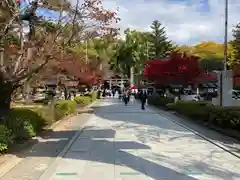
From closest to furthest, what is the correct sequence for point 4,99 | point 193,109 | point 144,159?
1. point 144,159
2. point 4,99
3. point 193,109

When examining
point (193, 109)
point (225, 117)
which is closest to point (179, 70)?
point (193, 109)

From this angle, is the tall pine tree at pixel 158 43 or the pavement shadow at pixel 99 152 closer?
the pavement shadow at pixel 99 152

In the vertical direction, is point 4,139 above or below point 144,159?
above

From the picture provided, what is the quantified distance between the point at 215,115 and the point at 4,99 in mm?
9331

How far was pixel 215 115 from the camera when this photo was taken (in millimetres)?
18953

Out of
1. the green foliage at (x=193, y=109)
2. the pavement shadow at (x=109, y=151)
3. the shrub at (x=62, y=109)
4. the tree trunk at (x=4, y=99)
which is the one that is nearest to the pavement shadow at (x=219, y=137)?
the pavement shadow at (x=109, y=151)

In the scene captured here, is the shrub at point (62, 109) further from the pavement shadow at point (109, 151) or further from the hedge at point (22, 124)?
the pavement shadow at point (109, 151)

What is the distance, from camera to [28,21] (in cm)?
1384

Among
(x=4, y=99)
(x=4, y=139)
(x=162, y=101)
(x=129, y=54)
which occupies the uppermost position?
(x=129, y=54)

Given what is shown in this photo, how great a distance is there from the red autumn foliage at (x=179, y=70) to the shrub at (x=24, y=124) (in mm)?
20416

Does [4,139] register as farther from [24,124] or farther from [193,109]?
[193,109]

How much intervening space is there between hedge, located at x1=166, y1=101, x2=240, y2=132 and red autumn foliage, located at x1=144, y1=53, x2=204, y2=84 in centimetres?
901

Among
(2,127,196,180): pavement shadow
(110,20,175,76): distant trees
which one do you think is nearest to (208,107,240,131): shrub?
(2,127,196,180): pavement shadow

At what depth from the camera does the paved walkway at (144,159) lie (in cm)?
912
